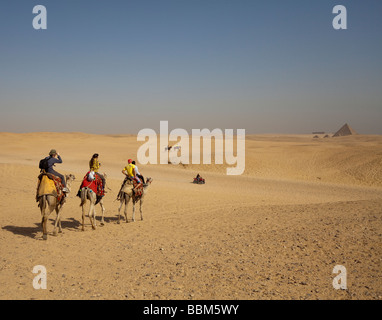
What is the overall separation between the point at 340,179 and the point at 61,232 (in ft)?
85.4

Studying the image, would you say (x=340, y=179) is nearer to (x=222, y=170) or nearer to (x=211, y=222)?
(x=222, y=170)

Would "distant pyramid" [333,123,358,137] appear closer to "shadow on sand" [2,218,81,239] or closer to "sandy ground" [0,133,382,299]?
"sandy ground" [0,133,382,299]

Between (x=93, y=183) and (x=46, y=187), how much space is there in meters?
1.84

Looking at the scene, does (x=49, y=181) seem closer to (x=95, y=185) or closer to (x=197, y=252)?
(x=95, y=185)

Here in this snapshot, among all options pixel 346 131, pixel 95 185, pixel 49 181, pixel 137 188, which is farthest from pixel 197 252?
pixel 346 131

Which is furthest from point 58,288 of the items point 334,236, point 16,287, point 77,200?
point 77,200


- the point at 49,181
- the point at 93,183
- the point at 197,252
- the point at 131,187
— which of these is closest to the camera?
the point at 197,252

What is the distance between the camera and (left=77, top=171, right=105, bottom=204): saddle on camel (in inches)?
441

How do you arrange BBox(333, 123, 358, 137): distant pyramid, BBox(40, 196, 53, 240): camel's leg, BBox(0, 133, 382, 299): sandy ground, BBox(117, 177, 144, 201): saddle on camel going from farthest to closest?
1. BBox(333, 123, 358, 137): distant pyramid
2. BBox(117, 177, 144, 201): saddle on camel
3. BBox(40, 196, 53, 240): camel's leg
4. BBox(0, 133, 382, 299): sandy ground

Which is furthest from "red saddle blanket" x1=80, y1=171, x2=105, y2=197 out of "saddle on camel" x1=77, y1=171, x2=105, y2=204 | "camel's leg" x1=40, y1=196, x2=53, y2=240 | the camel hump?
"camel's leg" x1=40, y1=196, x2=53, y2=240

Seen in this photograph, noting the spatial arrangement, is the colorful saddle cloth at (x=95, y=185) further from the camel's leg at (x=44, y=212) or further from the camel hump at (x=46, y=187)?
the camel's leg at (x=44, y=212)

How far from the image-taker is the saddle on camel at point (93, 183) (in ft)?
36.7

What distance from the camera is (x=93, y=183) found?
1135 cm

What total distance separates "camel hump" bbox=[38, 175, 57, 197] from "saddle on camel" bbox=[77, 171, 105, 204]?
4.08 ft
